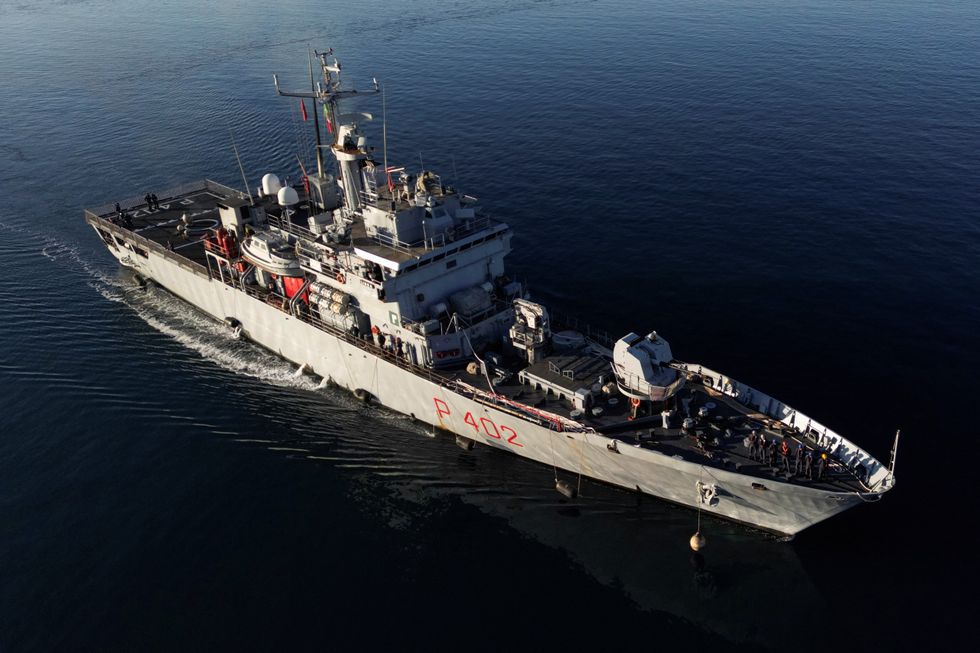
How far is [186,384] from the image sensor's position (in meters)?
41.4

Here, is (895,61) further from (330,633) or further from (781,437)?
(330,633)

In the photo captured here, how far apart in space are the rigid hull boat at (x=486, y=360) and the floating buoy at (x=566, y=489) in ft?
0.24

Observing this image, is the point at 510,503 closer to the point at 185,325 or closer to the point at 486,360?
the point at 486,360

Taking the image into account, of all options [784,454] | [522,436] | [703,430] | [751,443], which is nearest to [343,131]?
[522,436]

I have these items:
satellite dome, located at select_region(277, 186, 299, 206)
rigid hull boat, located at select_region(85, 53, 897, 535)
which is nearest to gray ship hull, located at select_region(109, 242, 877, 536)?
rigid hull boat, located at select_region(85, 53, 897, 535)

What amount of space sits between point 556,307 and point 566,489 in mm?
15985

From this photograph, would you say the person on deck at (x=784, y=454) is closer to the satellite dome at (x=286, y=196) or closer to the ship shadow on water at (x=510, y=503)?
the ship shadow on water at (x=510, y=503)

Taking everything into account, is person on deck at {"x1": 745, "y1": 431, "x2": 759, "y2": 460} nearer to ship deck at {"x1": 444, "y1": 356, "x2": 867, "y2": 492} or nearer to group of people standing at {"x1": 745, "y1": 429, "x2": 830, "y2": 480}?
group of people standing at {"x1": 745, "y1": 429, "x2": 830, "y2": 480}

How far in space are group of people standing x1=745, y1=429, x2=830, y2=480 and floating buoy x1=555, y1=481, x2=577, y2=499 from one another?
8000mm

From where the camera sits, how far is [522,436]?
33.1m

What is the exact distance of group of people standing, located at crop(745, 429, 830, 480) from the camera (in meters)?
28.3

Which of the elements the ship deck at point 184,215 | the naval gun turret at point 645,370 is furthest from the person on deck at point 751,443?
the ship deck at point 184,215

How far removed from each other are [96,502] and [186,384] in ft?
33.2

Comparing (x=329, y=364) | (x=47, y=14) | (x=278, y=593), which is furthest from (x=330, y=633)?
(x=47, y=14)
